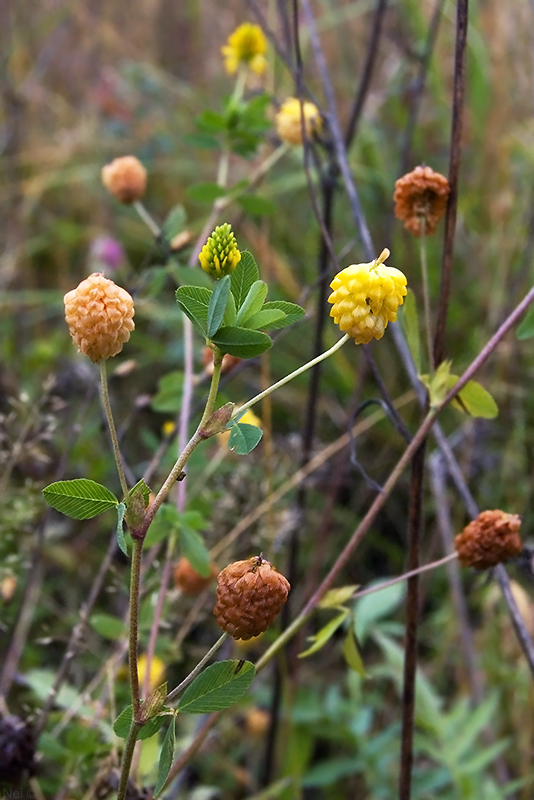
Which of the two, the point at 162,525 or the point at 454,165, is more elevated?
the point at 454,165

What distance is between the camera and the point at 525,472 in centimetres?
160

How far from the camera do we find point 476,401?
685 mm

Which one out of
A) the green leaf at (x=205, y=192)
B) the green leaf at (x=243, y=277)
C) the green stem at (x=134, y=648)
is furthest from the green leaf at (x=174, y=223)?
the green stem at (x=134, y=648)

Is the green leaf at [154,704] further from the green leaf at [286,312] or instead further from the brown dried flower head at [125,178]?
the brown dried flower head at [125,178]

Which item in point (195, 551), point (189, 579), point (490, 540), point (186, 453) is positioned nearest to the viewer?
point (186, 453)

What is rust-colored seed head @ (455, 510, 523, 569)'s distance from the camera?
2.06ft

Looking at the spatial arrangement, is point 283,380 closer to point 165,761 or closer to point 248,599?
point 248,599

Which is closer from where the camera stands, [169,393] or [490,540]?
[490,540]

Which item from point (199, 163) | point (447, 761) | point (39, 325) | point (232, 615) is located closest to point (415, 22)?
point (199, 163)

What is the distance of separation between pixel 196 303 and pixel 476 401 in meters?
0.31

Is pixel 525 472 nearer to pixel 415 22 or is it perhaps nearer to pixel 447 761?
pixel 447 761

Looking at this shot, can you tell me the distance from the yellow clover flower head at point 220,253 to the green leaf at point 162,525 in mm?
356

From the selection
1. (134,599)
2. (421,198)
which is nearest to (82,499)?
(134,599)

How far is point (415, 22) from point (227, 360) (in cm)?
146
